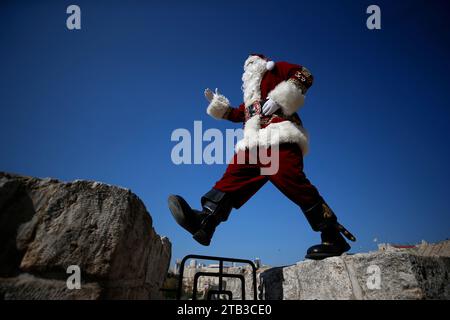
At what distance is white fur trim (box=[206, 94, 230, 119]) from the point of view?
2842 mm

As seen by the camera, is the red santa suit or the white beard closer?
the red santa suit

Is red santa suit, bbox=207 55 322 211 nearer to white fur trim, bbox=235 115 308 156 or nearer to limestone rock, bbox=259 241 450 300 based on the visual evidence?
white fur trim, bbox=235 115 308 156

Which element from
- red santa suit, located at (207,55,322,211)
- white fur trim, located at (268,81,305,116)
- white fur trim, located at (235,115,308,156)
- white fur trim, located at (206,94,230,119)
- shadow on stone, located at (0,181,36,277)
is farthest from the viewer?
white fur trim, located at (206,94,230,119)

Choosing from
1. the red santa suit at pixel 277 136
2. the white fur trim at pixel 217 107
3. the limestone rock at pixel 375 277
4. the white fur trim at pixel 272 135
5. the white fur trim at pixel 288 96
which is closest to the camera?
the limestone rock at pixel 375 277

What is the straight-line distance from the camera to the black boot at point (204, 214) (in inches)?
73.1

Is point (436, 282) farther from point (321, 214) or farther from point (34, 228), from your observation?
point (34, 228)

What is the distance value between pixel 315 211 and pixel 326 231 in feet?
0.57

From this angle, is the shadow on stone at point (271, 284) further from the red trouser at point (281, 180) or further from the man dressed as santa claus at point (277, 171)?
the red trouser at point (281, 180)

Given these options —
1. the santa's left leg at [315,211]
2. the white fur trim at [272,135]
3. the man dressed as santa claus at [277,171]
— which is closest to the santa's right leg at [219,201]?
the man dressed as santa claus at [277,171]

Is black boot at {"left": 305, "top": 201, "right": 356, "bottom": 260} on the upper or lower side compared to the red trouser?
lower

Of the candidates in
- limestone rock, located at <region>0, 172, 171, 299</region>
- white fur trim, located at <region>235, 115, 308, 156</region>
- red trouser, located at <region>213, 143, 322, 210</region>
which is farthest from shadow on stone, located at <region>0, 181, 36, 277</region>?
white fur trim, located at <region>235, 115, 308, 156</region>

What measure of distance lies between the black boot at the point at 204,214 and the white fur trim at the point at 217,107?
111 cm
